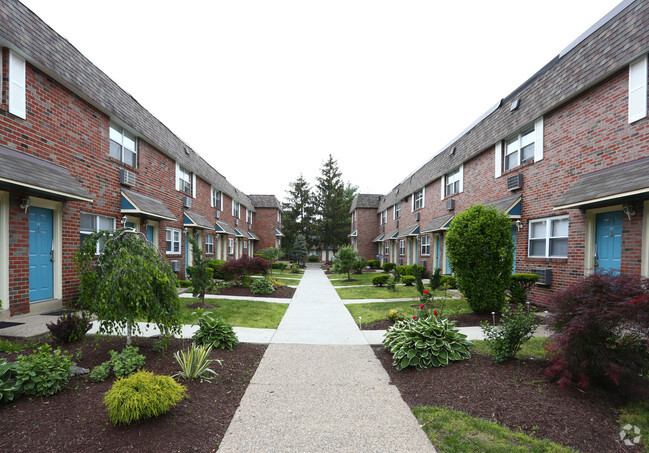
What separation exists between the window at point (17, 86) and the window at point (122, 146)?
129 inches

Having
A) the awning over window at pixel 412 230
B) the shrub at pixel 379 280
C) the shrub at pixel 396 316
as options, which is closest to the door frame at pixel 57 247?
the shrub at pixel 396 316

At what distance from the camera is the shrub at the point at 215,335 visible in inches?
212

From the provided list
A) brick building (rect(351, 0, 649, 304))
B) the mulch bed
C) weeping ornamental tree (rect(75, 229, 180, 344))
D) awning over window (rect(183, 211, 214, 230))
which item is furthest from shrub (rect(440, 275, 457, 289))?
awning over window (rect(183, 211, 214, 230))

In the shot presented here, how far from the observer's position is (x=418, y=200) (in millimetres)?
20844

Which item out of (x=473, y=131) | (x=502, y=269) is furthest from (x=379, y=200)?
(x=502, y=269)

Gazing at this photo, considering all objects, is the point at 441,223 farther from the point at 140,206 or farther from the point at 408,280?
the point at 140,206

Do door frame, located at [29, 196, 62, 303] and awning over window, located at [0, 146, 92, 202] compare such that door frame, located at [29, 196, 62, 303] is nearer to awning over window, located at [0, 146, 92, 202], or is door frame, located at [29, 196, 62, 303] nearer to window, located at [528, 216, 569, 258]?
awning over window, located at [0, 146, 92, 202]

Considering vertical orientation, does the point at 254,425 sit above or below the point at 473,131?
below

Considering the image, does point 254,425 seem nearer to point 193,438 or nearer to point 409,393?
point 193,438

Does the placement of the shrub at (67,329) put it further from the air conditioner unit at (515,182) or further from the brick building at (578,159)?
the air conditioner unit at (515,182)

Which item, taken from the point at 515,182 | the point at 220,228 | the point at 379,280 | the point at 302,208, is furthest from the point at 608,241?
the point at 302,208

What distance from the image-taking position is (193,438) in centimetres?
286

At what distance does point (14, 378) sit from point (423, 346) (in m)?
5.28

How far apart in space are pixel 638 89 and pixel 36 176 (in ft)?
42.0
